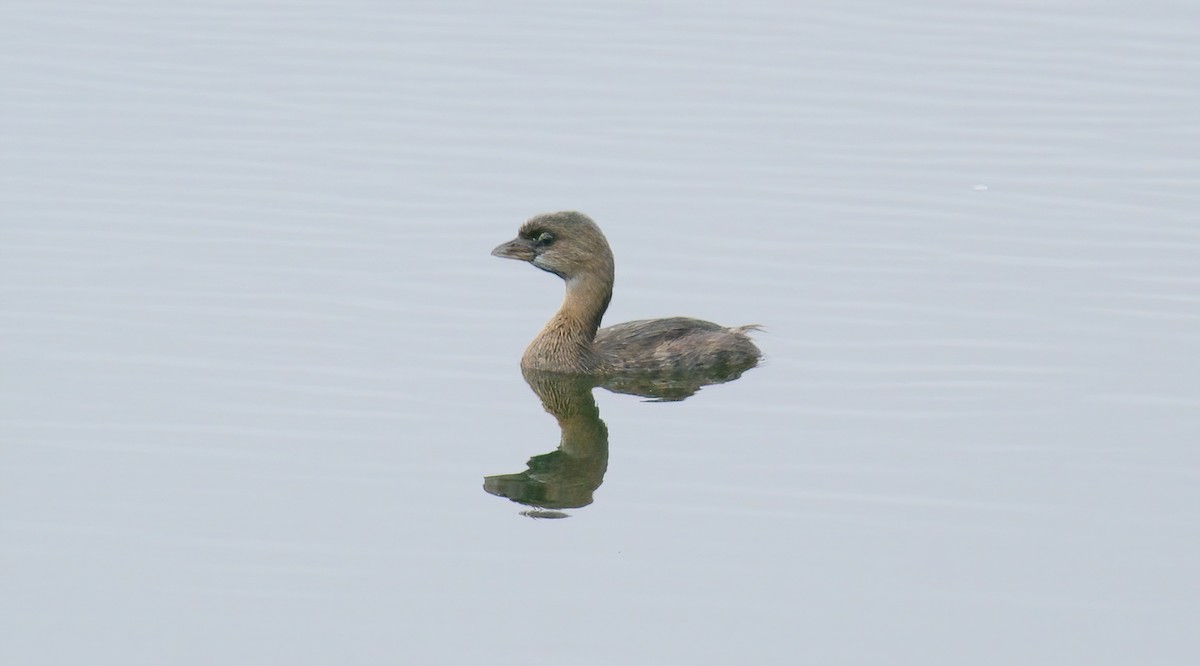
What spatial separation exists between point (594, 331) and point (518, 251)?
0.76 metres

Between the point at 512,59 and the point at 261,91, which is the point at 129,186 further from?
the point at 512,59

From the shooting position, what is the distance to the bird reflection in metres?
10.9

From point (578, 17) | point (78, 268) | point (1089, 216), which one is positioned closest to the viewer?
point (78, 268)

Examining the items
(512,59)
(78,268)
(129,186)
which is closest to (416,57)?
(512,59)

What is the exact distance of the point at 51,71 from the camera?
66.6 ft

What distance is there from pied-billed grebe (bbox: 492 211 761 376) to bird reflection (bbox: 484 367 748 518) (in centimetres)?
9

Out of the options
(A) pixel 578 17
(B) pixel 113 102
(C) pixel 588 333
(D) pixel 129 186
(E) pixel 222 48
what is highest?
(A) pixel 578 17

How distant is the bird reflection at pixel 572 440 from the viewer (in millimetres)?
10867

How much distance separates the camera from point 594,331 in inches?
549

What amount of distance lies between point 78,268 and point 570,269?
3.65 meters

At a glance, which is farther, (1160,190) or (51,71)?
(51,71)

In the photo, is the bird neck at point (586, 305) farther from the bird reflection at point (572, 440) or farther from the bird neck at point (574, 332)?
the bird reflection at point (572, 440)

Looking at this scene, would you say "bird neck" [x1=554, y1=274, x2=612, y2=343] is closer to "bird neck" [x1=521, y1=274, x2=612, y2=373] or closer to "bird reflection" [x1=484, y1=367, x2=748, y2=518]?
"bird neck" [x1=521, y1=274, x2=612, y2=373]

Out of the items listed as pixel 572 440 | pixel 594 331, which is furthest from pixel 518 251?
pixel 572 440
